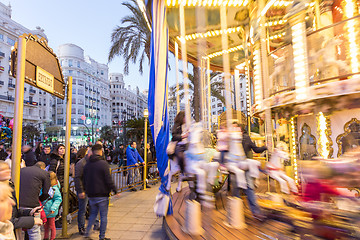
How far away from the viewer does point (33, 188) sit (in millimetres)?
3990

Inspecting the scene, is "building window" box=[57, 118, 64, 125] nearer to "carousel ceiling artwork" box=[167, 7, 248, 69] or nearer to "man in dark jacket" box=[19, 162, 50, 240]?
"carousel ceiling artwork" box=[167, 7, 248, 69]

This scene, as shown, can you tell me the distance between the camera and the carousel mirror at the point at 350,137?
5645 millimetres

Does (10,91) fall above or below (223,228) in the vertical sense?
above

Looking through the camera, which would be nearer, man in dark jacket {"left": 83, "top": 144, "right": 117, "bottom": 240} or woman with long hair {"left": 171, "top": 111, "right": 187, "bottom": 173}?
man in dark jacket {"left": 83, "top": 144, "right": 117, "bottom": 240}

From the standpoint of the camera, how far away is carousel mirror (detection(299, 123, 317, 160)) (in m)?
6.63

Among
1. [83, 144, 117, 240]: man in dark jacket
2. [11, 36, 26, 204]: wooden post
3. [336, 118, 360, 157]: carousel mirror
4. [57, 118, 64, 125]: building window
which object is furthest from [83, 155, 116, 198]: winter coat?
[57, 118, 64, 125]: building window

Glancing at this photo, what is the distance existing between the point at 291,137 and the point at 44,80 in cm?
650

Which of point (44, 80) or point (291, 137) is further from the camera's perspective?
point (291, 137)

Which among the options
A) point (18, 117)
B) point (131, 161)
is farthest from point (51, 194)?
point (131, 161)

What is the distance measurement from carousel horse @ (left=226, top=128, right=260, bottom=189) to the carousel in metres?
0.02

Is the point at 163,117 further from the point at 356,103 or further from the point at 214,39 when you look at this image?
the point at 214,39

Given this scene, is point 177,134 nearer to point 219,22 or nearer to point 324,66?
Answer: point 324,66

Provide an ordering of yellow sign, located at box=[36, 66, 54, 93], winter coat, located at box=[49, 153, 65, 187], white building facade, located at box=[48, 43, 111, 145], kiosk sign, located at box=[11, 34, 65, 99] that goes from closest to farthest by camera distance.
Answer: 1. kiosk sign, located at box=[11, 34, 65, 99]
2. yellow sign, located at box=[36, 66, 54, 93]
3. winter coat, located at box=[49, 153, 65, 187]
4. white building facade, located at box=[48, 43, 111, 145]

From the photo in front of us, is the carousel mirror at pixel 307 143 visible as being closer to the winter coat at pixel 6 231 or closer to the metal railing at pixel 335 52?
the metal railing at pixel 335 52
